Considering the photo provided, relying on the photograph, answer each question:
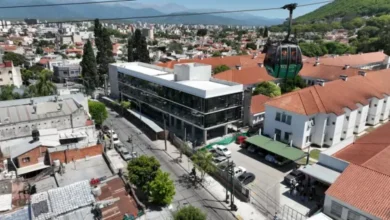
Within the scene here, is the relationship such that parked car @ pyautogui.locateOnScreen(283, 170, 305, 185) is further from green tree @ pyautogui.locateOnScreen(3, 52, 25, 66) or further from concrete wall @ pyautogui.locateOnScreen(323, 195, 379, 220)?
green tree @ pyautogui.locateOnScreen(3, 52, 25, 66)

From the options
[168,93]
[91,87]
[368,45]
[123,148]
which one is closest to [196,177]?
[123,148]

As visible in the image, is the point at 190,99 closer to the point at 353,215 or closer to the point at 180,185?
the point at 180,185

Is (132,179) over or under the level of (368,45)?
under

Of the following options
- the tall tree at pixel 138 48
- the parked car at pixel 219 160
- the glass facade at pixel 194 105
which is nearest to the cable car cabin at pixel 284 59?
the parked car at pixel 219 160

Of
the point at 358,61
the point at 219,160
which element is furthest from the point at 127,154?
the point at 358,61

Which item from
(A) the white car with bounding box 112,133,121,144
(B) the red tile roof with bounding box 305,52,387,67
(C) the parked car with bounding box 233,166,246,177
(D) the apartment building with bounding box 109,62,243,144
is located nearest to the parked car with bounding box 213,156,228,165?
(C) the parked car with bounding box 233,166,246,177

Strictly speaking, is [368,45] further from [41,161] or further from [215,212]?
[41,161]
